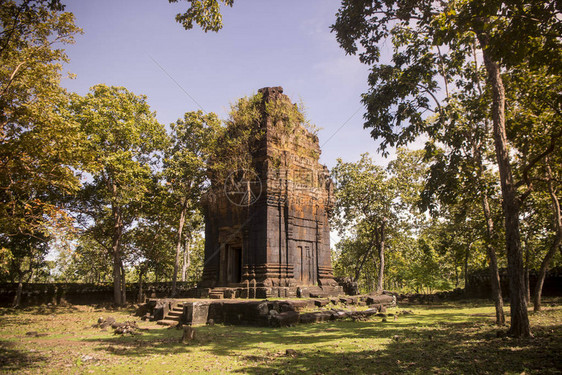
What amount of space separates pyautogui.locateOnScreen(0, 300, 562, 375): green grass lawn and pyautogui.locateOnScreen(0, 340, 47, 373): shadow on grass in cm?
2

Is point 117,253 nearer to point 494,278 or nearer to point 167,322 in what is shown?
point 167,322

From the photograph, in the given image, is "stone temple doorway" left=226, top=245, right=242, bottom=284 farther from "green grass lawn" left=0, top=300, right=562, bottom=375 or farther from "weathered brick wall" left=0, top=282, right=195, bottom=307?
"green grass lawn" left=0, top=300, right=562, bottom=375

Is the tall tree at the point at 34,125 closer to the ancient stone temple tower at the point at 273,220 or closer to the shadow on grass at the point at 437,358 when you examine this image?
the ancient stone temple tower at the point at 273,220

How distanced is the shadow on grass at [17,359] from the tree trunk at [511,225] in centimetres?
929

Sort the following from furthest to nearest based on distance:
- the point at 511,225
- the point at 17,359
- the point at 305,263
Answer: the point at 305,263 < the point at 511,225 < the point at 17,359

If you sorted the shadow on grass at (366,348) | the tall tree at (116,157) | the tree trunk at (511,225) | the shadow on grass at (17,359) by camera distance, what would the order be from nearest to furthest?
the shadow on grass at (366,348) → the shadow on grass at (17,359) → the tree trunk at (511,225) → the tall tree at (116,157)

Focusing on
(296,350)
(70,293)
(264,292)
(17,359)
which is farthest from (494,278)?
(70,293)

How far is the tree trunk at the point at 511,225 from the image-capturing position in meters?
7.19

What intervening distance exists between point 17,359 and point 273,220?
31.9ft

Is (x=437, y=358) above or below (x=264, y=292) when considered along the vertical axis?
below

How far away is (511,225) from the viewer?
7.59 meters

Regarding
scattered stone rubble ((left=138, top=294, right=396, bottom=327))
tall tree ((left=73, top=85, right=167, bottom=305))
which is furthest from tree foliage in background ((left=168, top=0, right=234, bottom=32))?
tall tree ((left=73, top=85, right=167, bottom=305))

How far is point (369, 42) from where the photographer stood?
9.74 metres

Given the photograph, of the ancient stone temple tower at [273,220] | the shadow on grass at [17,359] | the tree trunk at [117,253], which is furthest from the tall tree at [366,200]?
the shadow on grass at [17,359]
